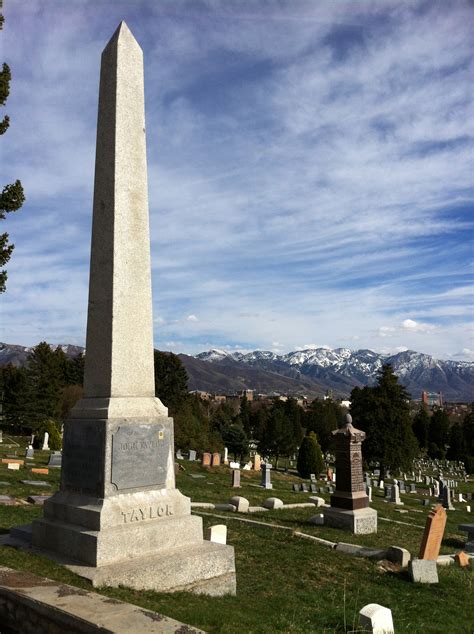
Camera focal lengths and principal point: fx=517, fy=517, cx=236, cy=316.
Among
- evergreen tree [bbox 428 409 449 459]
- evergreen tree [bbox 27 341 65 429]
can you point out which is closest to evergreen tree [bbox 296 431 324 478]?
evergreen tree [bbox 27 341 65 429]

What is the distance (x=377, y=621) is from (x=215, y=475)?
64.6 feet

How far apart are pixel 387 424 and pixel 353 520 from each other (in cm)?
3404

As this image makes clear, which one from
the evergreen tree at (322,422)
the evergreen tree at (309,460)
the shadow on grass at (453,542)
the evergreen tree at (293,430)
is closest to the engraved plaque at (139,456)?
the shadow on grass at (453,542)

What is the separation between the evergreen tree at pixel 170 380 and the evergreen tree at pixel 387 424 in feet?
57.2

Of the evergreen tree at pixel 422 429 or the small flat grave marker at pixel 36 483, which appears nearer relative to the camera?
the small flat grave marker at pixel 36 483

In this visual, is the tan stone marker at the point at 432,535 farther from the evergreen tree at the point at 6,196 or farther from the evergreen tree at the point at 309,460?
A: the evergreen tree at the point at 309,460

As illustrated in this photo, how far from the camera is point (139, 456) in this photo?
5.92 meters

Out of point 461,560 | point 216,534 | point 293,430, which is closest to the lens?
point 216,534

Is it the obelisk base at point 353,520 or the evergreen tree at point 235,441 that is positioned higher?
the obelisk base at point 353,520

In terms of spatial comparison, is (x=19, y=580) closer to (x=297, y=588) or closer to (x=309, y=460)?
(x=297, y=588)

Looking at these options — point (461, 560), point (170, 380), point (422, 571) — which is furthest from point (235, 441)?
point (422, 571)

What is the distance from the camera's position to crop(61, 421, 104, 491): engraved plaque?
18.6 feet

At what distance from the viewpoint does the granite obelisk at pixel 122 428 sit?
5336mm

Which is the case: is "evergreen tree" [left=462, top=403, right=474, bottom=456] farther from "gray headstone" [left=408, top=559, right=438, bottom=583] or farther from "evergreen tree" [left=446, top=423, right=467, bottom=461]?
"gray headstone" [left=408, top=559, right=438, bottom=583]
